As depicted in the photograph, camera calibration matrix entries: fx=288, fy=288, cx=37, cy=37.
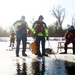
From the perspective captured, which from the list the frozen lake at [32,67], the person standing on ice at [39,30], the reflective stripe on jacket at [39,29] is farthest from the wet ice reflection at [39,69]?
the reflective stripe on jacket at [39,29]

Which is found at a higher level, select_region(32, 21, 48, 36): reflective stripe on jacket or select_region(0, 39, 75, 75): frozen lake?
select_region(32, 21, 48, 36): reflective stripe on jacket

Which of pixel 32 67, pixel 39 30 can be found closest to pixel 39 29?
pixel 39 30

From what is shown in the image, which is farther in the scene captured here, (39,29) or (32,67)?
(39,29)

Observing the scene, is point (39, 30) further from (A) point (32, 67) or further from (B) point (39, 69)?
(B) point (39, 69)

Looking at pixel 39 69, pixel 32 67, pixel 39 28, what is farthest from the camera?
pixel 39 28

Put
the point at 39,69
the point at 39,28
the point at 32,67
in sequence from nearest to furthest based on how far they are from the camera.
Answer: the point at 39,69 → the point at 32,67 → the point at 39,28

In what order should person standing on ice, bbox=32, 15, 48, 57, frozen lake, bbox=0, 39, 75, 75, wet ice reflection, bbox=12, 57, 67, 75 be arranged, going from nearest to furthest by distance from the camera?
1. wet ice reflection, bbox=12, 57, 67, 75
2. frozen lake, bbox=0, 39, 75, 75
3. person standing on ice, bbox=32, 15, 48, 57

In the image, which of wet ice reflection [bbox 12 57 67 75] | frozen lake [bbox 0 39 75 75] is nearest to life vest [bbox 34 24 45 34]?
frozen lake [bbox 0 39 75 75]

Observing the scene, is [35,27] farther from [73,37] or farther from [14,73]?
[14,73]

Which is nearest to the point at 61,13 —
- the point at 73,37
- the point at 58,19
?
the point at 58,19

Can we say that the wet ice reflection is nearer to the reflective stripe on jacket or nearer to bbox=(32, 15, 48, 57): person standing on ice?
bbox=(32, 15, 48, 57): person standing on ice

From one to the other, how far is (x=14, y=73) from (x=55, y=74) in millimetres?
1098

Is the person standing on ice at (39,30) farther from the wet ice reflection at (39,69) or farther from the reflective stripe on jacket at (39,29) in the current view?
the wet ice reflection at (39,69)

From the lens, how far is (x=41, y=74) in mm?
7414
